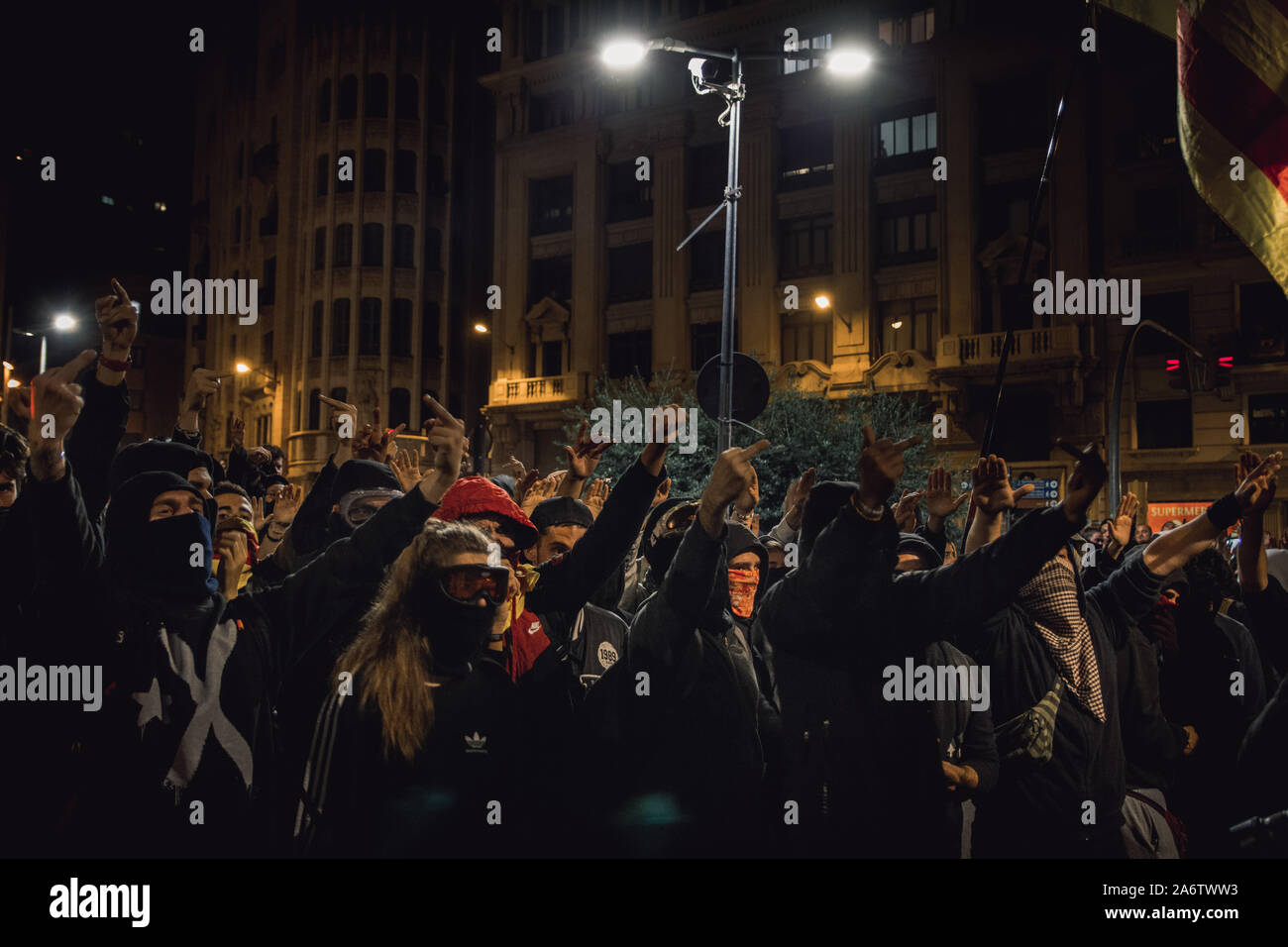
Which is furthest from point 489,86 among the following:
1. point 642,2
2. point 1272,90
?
point 1272,90

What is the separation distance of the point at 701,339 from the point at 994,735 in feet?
87.9

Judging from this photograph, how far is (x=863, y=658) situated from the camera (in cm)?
386

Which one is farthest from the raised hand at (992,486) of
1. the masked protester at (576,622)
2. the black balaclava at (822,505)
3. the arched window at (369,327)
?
the arched window at (369,327)

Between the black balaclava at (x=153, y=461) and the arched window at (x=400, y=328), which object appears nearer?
the black balaclava at (x=153, y=461)

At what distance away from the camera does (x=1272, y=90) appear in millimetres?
4688

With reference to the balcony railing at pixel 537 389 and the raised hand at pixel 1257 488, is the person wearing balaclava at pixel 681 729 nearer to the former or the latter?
the raised hand at pixel 1257 488

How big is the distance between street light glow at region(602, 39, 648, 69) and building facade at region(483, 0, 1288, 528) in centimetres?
1579

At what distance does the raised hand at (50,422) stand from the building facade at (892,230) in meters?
23.1

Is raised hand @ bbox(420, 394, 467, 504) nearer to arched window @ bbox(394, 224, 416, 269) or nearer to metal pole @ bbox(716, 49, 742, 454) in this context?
metal pole @ bbox(716, 49, 742, 454)

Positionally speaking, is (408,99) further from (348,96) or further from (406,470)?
(406,470)

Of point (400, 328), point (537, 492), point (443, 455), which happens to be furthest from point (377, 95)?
point (443, 455)

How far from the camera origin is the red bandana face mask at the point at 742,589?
15.1ft

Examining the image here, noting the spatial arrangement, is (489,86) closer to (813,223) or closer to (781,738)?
(813,223)

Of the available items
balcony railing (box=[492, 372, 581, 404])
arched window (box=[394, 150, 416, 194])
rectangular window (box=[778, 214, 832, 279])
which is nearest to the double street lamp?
rectangular window (box=[778, 214, 832, 279])
